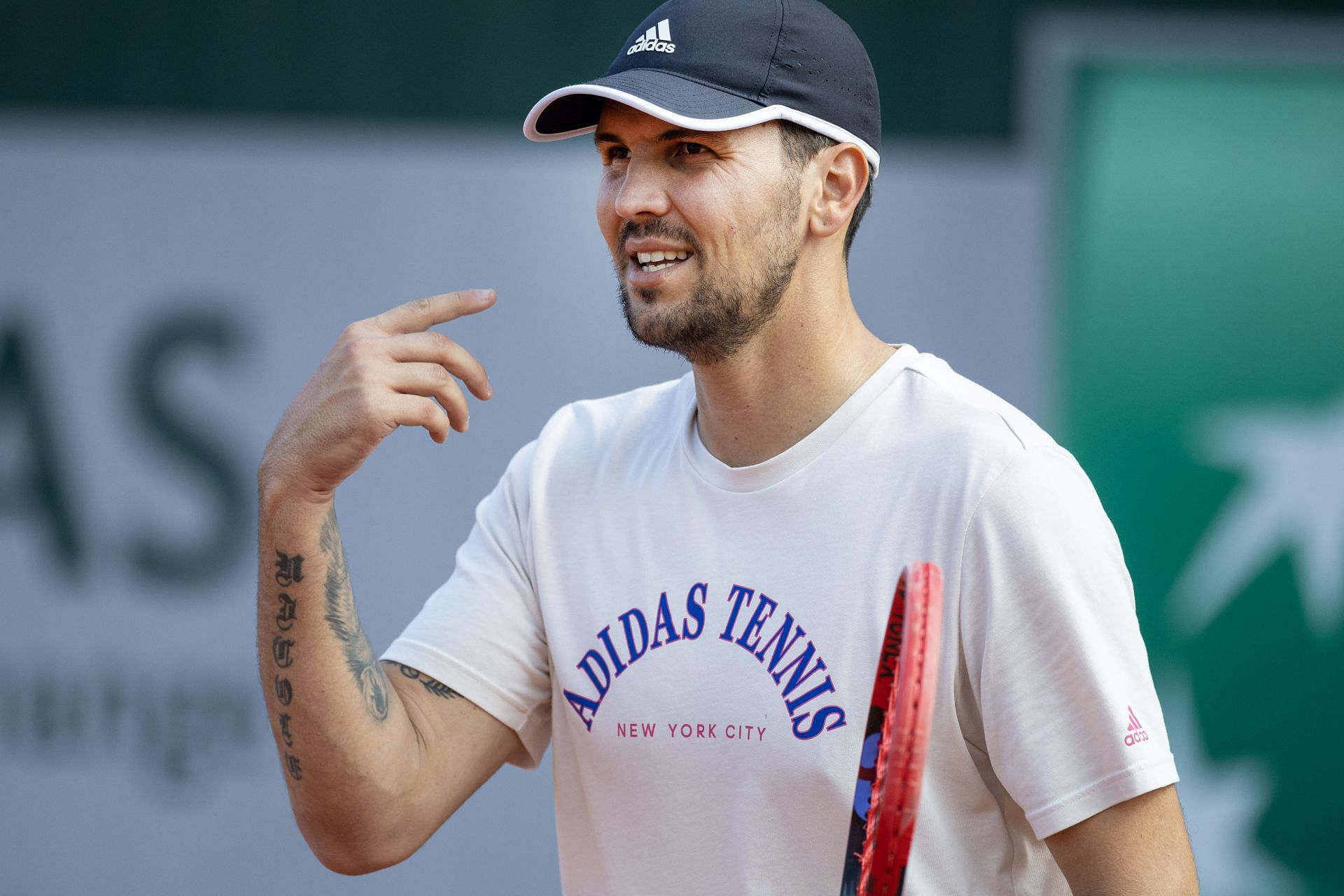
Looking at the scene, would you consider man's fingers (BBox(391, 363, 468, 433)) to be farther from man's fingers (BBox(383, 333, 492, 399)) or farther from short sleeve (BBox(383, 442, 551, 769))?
short sleeve (BBox(383, 442, 551, 769))

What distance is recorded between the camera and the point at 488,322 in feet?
14.4

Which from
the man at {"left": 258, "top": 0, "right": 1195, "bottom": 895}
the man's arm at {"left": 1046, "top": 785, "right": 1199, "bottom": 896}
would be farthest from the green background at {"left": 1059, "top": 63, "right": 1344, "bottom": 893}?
the man's arm at {"left": 1046, "top": 785, "right": 1199, "bottom": 896}

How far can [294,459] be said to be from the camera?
5.93ft

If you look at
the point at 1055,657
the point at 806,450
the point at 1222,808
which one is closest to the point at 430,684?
the point at 806,450

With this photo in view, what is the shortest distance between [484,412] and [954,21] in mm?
2009

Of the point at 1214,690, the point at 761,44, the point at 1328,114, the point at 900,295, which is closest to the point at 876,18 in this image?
the point at 900,295

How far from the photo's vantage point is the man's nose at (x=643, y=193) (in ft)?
6.43

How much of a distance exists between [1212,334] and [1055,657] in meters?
3.31

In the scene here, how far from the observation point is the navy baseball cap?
1.93m

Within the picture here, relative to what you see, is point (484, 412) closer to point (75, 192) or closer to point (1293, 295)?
point (75, 192)

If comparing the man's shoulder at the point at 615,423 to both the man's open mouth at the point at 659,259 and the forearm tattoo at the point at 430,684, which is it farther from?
the forearm tattoo at the point at 430,684

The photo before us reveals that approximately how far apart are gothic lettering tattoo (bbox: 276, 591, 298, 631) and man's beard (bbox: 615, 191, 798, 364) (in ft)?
1.94

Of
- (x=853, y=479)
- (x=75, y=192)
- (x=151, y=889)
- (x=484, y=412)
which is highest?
(x=75, y=192)

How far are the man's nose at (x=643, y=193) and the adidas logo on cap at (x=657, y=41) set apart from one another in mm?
166
